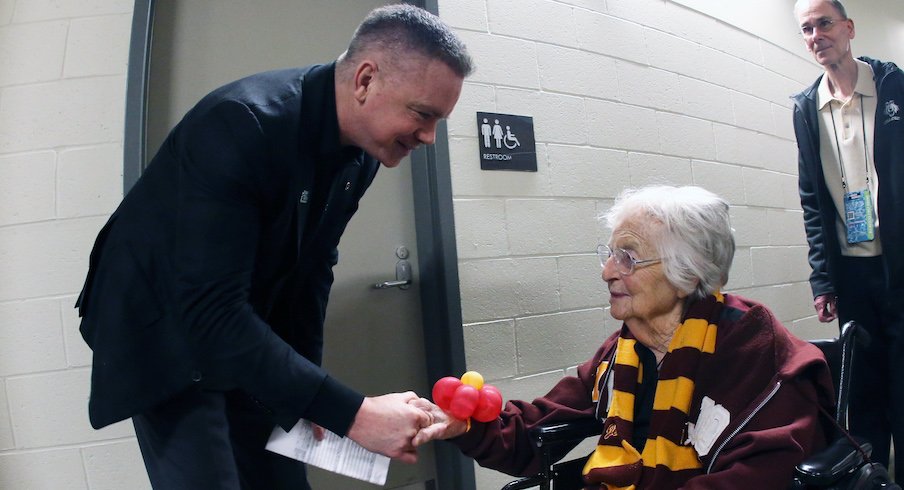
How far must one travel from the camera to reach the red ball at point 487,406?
1.37 metres

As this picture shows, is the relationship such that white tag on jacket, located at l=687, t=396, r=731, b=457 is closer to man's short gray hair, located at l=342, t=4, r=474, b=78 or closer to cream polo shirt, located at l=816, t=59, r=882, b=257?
man's short gray hair, located at l=342, t=4, r=474, b=78

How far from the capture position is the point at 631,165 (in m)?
2.53

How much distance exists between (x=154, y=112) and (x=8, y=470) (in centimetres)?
112

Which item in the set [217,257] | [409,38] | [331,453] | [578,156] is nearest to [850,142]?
[578,156]

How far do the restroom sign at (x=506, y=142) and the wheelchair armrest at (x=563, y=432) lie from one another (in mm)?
1009

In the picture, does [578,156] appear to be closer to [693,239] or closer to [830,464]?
[693,239]

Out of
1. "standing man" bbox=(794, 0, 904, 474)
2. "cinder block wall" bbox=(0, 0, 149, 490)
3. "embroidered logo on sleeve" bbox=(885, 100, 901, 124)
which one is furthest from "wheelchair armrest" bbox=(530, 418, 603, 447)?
"embroidered logo on sleeve" bbox=(885, 100, 901, 124)

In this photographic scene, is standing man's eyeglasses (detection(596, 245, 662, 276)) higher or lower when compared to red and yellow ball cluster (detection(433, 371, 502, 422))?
higher

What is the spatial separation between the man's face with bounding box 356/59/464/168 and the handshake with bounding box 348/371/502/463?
19.9 inches

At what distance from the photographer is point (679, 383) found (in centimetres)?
126

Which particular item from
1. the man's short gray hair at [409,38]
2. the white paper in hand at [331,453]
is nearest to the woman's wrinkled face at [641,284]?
the man's short gray hair at [409,38]

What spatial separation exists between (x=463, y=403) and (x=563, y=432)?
0.80ft

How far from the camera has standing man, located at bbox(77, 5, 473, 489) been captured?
40.6 inches

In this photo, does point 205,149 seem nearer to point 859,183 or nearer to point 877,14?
point 859,183
